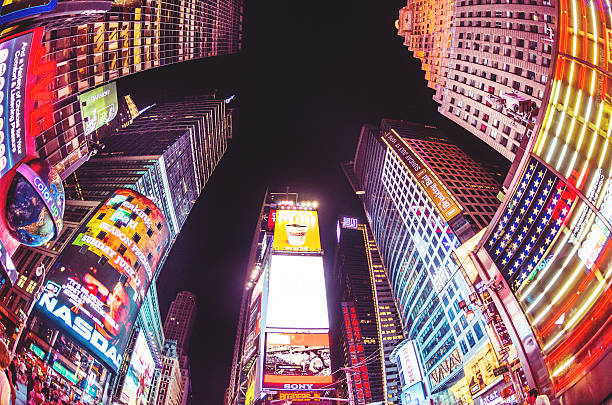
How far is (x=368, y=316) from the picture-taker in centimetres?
14738

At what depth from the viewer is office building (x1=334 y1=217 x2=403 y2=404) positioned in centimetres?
10675

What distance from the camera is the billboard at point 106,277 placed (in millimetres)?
27156

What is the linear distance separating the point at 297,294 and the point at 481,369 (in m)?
25.5

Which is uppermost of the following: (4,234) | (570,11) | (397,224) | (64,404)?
(397,224)

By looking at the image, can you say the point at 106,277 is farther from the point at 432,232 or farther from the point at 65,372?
the point at 432,232

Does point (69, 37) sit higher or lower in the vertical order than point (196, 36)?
lower

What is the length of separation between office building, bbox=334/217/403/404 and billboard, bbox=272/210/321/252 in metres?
31.6

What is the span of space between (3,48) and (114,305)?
75.7 ft

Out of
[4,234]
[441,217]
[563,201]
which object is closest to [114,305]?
[4,234]

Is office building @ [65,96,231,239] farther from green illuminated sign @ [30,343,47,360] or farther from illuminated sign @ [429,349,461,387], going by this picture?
illuminated sign @ [429,349,461,387]

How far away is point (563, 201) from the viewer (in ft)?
62.3

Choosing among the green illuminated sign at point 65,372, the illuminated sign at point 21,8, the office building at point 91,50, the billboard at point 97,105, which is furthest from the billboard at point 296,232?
the illuminated sign at point 21,8

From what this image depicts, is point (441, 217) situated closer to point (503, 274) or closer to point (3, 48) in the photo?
point (503, 274)

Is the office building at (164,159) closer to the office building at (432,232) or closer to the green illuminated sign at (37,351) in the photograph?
the green illuminated sign at (37,351)
